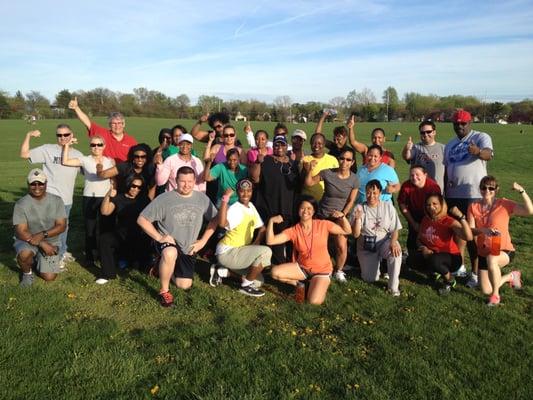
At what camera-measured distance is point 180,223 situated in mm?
5926

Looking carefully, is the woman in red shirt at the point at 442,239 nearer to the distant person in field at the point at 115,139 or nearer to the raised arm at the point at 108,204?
the raised arm at the point at 108,204

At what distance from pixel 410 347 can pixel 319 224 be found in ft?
6.61

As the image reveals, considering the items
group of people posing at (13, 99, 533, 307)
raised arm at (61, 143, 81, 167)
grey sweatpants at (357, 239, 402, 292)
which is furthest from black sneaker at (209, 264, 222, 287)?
raised arm at (61, 143, 81, 167)

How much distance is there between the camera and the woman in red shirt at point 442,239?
19.4ft

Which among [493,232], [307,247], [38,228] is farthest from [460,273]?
[38,228]

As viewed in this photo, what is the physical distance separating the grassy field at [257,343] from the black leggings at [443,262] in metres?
0.32

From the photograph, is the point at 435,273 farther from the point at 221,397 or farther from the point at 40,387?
the point at 40,387

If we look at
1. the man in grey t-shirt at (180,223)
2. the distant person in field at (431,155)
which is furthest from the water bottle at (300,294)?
the distant person in field at (431,155)

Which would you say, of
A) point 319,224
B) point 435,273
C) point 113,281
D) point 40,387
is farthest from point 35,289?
point 435,273

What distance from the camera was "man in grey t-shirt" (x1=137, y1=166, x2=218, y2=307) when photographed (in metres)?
5.74

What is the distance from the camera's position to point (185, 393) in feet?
12.0

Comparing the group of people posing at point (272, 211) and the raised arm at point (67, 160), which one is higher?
the raised arm at point (67, 160)

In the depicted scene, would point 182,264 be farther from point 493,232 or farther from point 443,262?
point 493,232

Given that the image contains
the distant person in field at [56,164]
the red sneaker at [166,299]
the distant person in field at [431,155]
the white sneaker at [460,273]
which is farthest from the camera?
Result: the distant person in field at [431,155]
